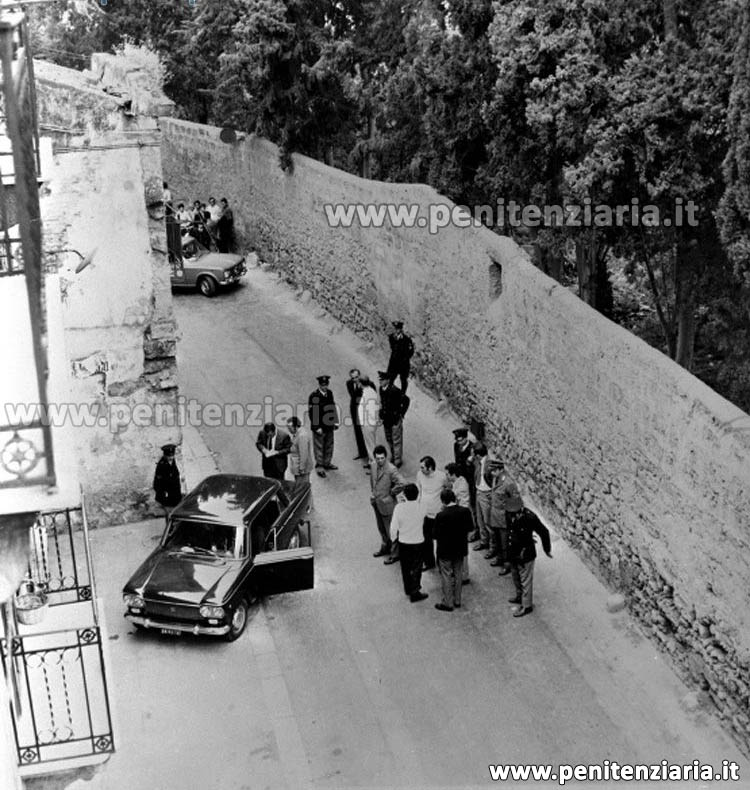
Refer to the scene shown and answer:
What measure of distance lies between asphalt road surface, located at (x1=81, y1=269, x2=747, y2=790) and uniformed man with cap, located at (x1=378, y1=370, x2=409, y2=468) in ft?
4.62

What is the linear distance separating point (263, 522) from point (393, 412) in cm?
315

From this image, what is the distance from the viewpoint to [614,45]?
686 inches

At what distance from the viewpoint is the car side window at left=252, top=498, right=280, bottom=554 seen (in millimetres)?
14103

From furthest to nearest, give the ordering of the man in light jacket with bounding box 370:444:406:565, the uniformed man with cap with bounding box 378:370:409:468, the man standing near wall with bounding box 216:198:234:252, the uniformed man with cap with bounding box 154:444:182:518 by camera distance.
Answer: the man standing near wall with bounding box 216:198:234:252, the uniformed man with cap with bounding box 378:370:409:468, the uniformed man with cap with bounding box 154:444:182:518, the man in light jacket with bounding box 370:444:406:565

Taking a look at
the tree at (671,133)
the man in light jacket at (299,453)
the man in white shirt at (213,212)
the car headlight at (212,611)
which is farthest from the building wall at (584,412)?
the car headlight at (212,611)

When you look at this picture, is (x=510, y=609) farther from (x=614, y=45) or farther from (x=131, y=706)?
(x=614, y=45)

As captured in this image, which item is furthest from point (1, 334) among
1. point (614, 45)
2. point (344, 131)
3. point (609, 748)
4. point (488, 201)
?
point (344, 131)

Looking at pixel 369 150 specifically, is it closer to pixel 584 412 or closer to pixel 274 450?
pixel 274 450

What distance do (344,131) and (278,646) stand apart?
1418cm

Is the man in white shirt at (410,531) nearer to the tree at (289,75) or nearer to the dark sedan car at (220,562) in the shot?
the dark sedan car at (220,562)

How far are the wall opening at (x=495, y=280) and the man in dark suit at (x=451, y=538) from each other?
386 centimetres

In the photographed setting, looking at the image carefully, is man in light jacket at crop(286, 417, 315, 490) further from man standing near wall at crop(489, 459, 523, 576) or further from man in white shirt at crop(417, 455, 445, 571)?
man standing near wall at crop(489, 459, 523, 576)

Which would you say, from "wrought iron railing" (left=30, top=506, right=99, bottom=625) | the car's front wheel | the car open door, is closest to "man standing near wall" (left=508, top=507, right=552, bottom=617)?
the car open door

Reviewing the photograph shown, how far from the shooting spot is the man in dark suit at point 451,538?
43.7ft
